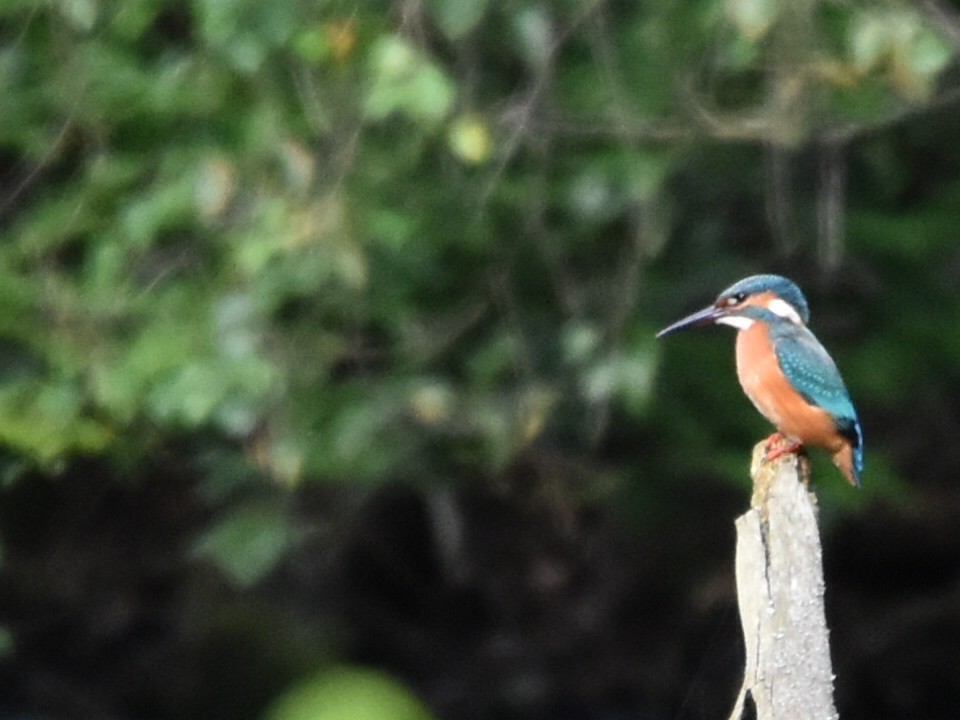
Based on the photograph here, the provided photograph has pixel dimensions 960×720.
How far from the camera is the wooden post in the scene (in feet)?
7.41

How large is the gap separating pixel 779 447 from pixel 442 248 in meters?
2.67

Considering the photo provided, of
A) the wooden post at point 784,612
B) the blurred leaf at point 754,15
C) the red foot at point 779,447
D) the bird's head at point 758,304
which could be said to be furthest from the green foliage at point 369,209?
the wooden post at point 784,612

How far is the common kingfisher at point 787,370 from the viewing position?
139 inches

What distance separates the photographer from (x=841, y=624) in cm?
853

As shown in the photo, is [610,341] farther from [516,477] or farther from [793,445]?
[793,445]

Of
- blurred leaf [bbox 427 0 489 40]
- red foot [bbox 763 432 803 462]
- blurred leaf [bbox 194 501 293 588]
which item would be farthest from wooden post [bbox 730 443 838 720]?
blurred leaf [bbox 194 501 293 588]

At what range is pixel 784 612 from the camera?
90.8 inches

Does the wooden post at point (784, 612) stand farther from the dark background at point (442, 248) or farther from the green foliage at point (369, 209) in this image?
the green foliage at point (369, 209)

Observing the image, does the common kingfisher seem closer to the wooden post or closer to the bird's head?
the bird's head

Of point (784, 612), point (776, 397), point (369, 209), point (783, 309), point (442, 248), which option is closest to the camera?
point (784, 612)

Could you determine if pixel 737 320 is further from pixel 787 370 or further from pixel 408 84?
pixel 408 84

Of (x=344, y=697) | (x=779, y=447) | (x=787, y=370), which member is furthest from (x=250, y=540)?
(x=779, y=447)

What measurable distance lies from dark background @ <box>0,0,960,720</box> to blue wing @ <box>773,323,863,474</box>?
55 cm

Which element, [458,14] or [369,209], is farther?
[369,209]
